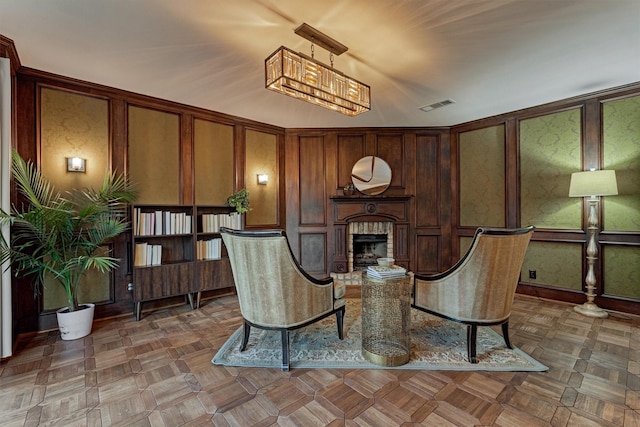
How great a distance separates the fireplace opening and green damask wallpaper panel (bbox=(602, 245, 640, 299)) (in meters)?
2.84

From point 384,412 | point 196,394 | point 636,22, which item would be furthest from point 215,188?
point 636,22

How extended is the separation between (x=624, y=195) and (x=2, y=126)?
6109mm

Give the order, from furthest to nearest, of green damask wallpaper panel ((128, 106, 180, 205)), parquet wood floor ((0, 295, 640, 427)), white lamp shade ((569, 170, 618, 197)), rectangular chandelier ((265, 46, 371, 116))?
green damask wallpaper panel ((128, 106, 180, 205)), white lamp shade ((569, 170, 618, 197)), rectangular chandelier ((265, 46, 371, 116)), parquet wood floor ((0, 295, 640, 427))

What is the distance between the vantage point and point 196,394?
187 cm

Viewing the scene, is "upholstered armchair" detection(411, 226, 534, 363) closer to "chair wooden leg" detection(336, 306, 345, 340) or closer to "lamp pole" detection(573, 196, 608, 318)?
"chair wooden leg" detection(336, 306, 345, 340)

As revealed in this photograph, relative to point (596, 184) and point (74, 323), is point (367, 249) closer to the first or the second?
point (596, 184)

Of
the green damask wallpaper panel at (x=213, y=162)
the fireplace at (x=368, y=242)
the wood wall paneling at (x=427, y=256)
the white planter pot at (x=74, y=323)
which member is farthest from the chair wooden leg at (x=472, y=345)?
the white planter pot at (x=74, y=323)

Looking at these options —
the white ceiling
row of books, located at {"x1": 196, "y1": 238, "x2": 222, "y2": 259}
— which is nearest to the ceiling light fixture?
the white ceiling

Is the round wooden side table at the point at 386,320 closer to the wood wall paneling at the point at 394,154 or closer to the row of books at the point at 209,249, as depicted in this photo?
the row of books at the point at 209,249

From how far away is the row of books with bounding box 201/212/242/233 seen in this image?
3.77 metres

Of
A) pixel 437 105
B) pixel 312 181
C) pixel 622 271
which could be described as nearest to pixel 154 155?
pixel 312 181

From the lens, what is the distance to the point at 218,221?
384cm

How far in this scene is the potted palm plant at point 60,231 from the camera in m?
2.47

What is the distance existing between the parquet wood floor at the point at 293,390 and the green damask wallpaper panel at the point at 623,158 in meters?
1.44
